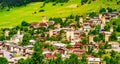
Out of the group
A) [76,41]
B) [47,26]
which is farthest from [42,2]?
[76,41]

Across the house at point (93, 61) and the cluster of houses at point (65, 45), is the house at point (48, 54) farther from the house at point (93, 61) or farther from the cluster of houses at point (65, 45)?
the house at point (93, 61)

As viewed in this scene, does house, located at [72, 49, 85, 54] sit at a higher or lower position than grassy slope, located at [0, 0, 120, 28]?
higher

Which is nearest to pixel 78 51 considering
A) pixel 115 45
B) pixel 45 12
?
pixel 115 45

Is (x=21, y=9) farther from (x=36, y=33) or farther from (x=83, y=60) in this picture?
(x=83, y=60)

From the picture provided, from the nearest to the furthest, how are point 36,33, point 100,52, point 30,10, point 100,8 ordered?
point 100,52 < point 36,33 < point 100,8 < point 30,10

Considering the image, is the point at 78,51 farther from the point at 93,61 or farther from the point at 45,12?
the point at 45,12

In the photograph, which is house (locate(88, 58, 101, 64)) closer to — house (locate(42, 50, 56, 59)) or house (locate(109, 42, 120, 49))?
house (locate(42, 50, 56, 59))

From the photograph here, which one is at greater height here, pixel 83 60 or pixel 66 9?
pixel 83 60

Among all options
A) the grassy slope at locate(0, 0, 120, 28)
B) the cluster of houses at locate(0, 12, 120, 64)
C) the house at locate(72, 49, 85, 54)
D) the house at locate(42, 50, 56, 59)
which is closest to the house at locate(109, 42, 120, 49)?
the cluster of houses at locate(0, 12, 120, 64)

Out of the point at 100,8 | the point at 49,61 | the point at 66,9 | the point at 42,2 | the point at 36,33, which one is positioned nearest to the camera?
the point at 49,61
